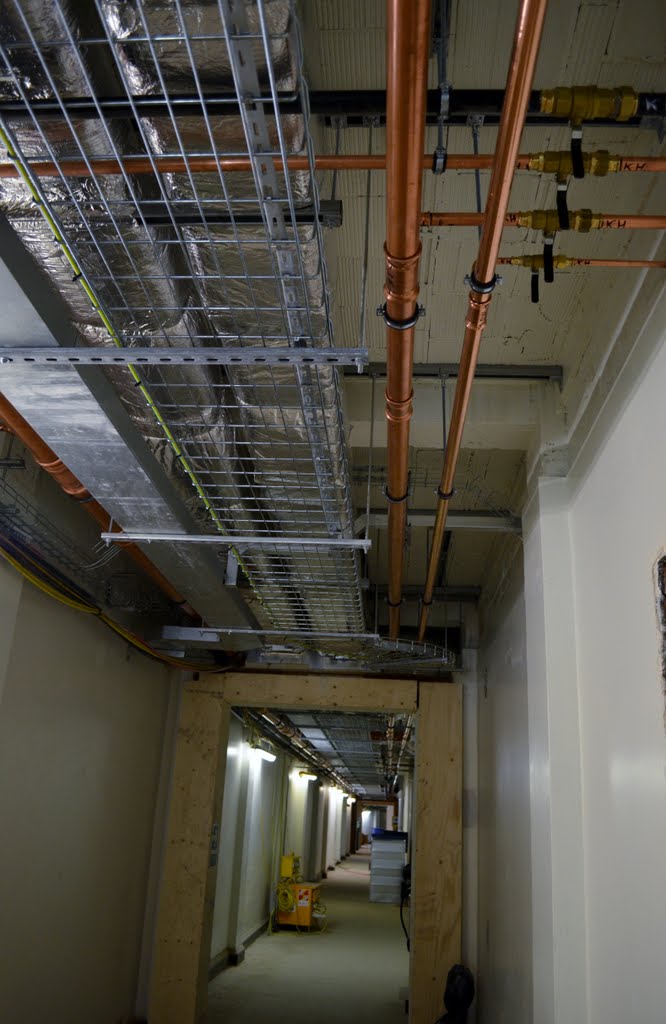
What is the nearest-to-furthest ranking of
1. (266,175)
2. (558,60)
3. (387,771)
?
(266,175), (558,60), (387,771)

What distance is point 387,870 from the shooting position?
1316cm

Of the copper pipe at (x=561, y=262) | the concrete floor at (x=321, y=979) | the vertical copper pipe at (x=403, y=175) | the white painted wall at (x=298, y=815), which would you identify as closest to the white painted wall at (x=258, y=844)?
the concrete floor at (x=321, y=979)

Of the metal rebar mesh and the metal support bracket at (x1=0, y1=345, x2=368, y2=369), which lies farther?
the metal support bracket at (x1=0, y1=345, x2=368, y2=369)

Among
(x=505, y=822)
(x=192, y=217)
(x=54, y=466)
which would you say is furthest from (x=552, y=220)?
(x=505, y=822)

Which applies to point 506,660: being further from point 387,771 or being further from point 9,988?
point 387,771

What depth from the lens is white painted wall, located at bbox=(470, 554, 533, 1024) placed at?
12.0 feet

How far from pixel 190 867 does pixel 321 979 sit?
2.56 metres

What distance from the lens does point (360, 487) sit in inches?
181

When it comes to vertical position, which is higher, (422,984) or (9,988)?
(9,988)

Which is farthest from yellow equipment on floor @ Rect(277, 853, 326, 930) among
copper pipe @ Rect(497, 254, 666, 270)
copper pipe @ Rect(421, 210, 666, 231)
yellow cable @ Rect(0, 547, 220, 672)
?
copper pipe @ Rect(421, 210, 666, 231)

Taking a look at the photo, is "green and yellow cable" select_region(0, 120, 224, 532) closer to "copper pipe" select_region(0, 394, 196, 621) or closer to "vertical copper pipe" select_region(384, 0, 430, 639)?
"copper pipe" select_region(0, 394, 196, 621)

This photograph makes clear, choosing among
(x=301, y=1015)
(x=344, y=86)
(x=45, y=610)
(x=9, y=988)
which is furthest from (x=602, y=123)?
(x=301, y=1015)

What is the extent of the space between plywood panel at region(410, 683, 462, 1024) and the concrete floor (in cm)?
90

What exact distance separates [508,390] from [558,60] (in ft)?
5.51
